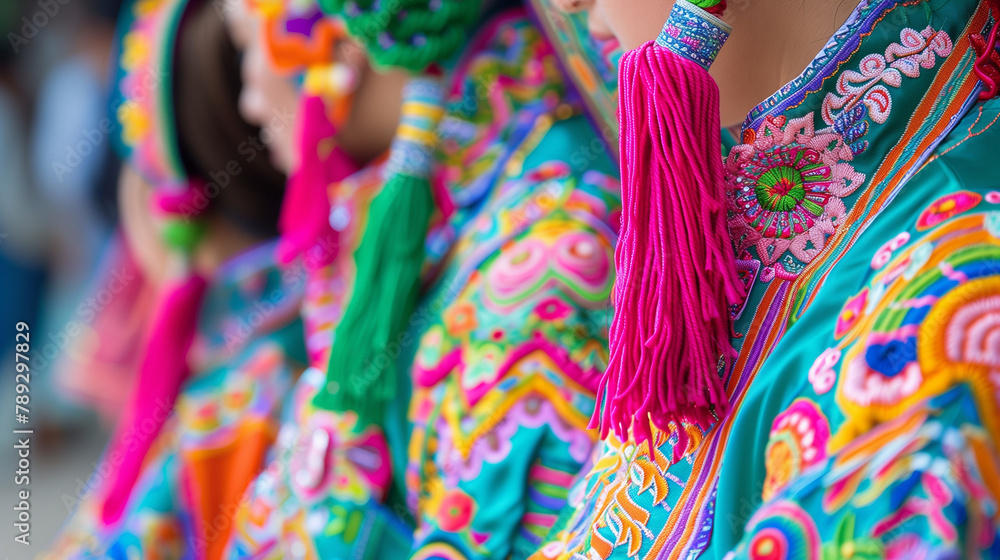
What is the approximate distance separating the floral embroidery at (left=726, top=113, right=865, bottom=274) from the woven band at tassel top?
0.22 feet

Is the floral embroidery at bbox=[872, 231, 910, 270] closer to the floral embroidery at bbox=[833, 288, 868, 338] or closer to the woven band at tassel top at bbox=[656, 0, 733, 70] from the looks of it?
the floral embroidery at bbox=[833, 288, 868, 338]

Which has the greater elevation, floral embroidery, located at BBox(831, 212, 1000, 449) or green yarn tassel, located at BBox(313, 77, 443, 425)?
floral embroidery, located at BBox(831, 212, 1000, 449)

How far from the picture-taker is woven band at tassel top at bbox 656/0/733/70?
597 millimetres

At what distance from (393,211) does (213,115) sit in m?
→ 0.61

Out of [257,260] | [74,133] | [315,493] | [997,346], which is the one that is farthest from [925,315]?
[74,133]

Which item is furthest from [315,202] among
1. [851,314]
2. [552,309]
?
[851,314]

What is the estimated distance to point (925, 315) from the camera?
473 mm

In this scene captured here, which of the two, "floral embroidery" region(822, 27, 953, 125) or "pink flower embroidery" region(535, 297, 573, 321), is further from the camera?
"pink flower embroidery" region(535, 297, 573, 321)

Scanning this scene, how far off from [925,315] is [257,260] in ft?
4.34

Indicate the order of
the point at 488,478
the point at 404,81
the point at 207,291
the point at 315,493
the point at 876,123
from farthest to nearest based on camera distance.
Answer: the point at 207,291 → the point at 404,81 → the point at 315,493 → the point at 488,478 → the point at 876,123

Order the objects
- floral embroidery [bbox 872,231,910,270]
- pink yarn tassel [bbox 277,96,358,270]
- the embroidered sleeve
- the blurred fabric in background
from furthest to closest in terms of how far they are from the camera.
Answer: the blurred fabric in background, pink yarn tassel [bbox 277,96,358,270], floral embroidery [bbox 872,231,910,270], the embroidered sleeve

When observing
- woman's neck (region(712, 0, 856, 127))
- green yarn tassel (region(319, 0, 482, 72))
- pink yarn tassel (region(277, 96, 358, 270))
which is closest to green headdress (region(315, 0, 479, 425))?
green yarn tassel (region(319, 0, 482, 72))

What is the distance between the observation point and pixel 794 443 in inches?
20.3

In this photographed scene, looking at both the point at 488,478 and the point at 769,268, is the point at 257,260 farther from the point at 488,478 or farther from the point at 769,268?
the point at 769,268
